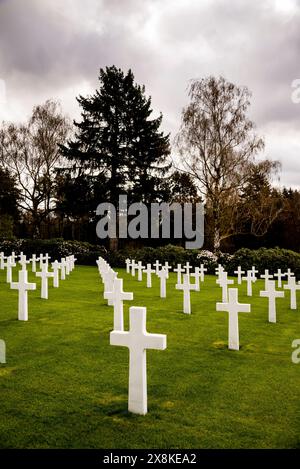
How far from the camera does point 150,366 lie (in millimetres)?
5188

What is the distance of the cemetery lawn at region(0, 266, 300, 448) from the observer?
3373 mm

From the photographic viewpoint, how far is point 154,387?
4512mm

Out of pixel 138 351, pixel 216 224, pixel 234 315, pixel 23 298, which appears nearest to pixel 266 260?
pixel 216 224

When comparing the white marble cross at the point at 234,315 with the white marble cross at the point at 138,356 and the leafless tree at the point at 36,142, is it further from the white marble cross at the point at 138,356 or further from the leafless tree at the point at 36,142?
the leafless tree at the point at 36,142

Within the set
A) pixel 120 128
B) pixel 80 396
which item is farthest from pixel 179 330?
pixel 120 128

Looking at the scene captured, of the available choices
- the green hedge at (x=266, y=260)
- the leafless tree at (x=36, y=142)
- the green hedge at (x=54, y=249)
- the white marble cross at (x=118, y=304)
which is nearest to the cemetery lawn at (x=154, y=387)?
the white marble cross at (x=118, y=304)

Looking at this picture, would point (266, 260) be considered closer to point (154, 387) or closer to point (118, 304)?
point (118, 304)

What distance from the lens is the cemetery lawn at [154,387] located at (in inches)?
133

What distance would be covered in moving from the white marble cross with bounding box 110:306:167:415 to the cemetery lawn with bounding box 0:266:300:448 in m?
0.15

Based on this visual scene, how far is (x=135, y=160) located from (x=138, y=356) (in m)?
26.7

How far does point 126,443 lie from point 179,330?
4160mm

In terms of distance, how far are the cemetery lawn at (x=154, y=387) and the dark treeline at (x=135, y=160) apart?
16657 millimetres

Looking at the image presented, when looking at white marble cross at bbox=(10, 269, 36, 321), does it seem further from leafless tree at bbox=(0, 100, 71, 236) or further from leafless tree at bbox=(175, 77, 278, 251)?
leafless tree at bbox=(0, 100, 71, 236)
